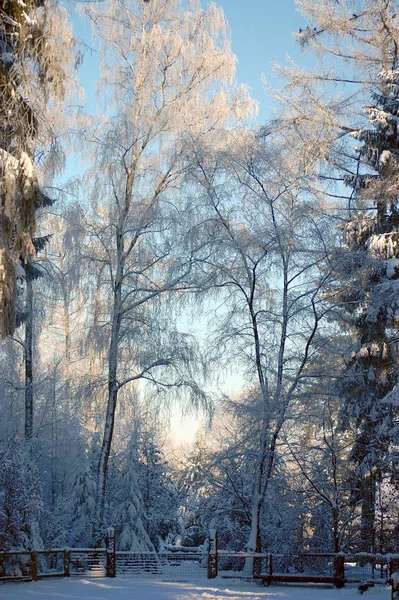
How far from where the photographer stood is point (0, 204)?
8586mm

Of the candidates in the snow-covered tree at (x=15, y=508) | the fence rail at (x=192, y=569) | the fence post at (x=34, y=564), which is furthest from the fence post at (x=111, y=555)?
the fence post at (x=34, y=564)

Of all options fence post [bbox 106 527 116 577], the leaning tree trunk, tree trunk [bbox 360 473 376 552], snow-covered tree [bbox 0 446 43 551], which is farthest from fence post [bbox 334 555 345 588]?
snow-covered tree [bbox 0 446 43 551]

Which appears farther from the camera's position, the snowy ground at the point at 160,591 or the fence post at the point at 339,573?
the fence post at the point at 339,573

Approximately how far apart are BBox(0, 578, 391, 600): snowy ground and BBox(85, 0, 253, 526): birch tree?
434 cm

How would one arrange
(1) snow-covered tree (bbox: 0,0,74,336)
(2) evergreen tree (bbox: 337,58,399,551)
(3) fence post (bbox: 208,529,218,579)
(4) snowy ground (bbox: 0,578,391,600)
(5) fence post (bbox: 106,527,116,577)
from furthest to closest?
(2) evergreen tree (bbox: 337,58,399,551)
(5) fence post (bbox: 106,527,116,577)
(3) fence post (bbox: 208,529,218,579)
(4) snowy ground (bbox: 0,578,391,600)
(1) snow-covered tree (bbox: 0,0,74,336)

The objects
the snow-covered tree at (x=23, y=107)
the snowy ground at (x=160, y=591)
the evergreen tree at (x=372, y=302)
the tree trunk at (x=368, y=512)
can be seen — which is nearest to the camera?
the snow-covered tree at (x=23, y=107)

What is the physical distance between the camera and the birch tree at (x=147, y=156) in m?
18.3

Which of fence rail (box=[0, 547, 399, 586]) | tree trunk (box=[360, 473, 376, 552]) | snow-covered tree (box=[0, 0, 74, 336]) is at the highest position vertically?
snow-covered tree (box=[0, 0, 74, 336])

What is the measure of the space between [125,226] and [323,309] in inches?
243

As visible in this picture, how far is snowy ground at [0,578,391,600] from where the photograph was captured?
39.0ft

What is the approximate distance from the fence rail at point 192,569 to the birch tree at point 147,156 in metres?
1.70

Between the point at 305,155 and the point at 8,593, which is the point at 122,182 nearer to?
the point at 305,155

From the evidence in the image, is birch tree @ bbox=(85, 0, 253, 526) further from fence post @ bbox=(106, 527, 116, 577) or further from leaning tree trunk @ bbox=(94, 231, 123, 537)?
fence post @ bbox=(106, 527, 116, 577)

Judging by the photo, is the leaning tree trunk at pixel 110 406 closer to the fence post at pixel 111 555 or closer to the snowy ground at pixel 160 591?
the fence post at pixel 111 555
